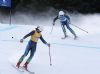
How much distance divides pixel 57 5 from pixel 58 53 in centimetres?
1634

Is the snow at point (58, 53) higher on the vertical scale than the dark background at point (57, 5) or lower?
lower

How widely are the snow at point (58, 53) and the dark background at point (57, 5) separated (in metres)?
10.3

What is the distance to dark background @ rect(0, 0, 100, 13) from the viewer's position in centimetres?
2827

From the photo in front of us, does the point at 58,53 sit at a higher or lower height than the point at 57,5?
lower

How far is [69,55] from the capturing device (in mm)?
13219

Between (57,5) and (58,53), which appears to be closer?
(58,53)

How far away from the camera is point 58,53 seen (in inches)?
528

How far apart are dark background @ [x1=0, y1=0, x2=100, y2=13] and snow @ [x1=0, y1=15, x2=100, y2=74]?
10288 millimetres

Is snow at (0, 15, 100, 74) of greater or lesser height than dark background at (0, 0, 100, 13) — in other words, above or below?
below

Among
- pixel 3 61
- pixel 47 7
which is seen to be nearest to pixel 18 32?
pixel 3 61

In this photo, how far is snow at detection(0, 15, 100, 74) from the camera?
11.4 m

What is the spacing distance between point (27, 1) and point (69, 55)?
59.3ft

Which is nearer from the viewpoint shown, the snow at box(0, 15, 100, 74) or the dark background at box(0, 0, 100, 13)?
the snow at box(0, 15, 100, 74)

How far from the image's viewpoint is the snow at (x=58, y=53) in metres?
11.4
